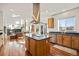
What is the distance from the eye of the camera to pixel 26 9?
2.38 metres

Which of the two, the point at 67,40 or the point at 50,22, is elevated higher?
the point at 50,22

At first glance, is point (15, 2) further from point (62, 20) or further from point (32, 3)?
point (62, 20)

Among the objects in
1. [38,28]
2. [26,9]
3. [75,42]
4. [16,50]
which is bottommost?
[16,50]

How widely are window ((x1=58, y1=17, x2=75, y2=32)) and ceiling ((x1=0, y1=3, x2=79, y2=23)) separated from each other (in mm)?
214

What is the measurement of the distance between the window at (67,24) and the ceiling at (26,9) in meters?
0.21

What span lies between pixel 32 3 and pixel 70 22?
0.84 m

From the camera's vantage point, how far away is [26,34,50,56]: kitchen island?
7.96ft

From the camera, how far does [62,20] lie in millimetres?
2426

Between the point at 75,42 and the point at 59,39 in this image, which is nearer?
the point at 75,42

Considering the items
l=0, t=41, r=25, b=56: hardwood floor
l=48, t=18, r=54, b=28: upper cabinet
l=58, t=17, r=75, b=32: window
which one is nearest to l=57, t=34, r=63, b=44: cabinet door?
l=58, t=17, r=75, b=32: window

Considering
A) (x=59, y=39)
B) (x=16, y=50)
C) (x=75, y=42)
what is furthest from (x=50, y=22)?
(x=16, y=50)

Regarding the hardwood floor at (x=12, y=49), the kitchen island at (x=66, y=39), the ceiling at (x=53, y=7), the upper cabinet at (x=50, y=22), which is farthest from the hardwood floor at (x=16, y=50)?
the ceiling at (x=53, y=7)

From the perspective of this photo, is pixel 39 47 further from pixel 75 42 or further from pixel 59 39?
pixel 75 42

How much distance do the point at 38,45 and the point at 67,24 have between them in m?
0.71
